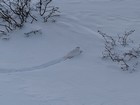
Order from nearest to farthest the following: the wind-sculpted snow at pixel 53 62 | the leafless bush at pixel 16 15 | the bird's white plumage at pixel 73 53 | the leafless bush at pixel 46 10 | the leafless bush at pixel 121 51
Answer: the leafless bush at pixel 121 51, the wind-sculpted snow at pixel 53 62, the bird's white plumage at pixel 73 53, the leafless bush at pixel 16 15, the leafless bush at pixel 46 10

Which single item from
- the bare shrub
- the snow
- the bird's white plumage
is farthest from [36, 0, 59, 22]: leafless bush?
the bird's white plumage

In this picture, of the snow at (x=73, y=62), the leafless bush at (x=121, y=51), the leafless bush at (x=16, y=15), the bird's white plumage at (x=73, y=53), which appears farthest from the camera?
the leafless bush at (x=16, y=15)

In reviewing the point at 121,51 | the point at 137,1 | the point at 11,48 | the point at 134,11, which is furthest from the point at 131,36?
the point at 11,48

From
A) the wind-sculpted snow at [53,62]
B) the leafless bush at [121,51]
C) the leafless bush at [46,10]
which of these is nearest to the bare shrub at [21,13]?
the leafless bush at [46,10]

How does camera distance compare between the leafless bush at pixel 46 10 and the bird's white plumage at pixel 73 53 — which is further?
the leafless bush at pixel 46 10

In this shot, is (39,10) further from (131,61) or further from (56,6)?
(131,61)

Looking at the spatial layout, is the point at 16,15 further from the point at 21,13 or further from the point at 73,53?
the point at 73,53

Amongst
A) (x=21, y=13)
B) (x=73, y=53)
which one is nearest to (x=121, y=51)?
(x=73, y=53)

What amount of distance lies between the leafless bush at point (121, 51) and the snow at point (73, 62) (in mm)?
75

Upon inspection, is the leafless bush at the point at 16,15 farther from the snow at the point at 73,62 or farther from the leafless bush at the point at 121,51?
the leafless bush at the point at 121,51

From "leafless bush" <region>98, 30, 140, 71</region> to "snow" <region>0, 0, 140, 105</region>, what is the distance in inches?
3.0

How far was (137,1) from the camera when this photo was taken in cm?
663

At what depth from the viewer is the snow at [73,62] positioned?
4.40m

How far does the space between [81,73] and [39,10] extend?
1.81 metres
